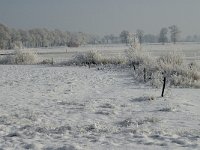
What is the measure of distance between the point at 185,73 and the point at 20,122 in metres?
11.9

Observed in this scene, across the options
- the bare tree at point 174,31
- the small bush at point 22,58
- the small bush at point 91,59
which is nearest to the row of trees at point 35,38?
the bare tree at point 174,31

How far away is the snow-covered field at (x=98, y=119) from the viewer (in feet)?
26.8

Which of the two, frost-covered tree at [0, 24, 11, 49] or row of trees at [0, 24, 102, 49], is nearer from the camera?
frost-covered tree at [0, 24, 11, 49]

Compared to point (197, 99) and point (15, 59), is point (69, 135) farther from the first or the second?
point (15, 59)

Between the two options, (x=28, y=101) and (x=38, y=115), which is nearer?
(x=38, y=115)

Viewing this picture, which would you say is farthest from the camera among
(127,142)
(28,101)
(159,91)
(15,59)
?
(15,59)

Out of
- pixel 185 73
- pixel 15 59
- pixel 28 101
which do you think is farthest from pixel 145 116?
pixel 15 59

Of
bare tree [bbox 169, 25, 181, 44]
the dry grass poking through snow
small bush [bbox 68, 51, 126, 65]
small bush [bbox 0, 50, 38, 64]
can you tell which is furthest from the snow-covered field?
bare tree [bbox 169, 25, 181, 44]

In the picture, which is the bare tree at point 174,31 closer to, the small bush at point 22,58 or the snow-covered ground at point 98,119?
the small bush at point 22,58

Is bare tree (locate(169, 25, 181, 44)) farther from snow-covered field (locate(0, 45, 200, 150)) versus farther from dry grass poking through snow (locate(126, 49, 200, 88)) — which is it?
snow-covered field (locate(0, 45, 200, 150))

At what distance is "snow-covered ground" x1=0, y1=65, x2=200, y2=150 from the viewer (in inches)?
321

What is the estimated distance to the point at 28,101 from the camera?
1380 cm

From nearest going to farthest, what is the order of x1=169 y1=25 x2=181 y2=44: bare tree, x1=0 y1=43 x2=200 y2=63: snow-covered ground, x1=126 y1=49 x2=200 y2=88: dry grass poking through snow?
x1=126 y1=49 x2=200 y2=88: dry grass poking through snow
x1=0 y1=43 x2=200 y2=63: snow-covered ground
x1=169 y1=25 x2=181 y2=44: bare tree

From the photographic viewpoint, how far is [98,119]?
10.7 metres
